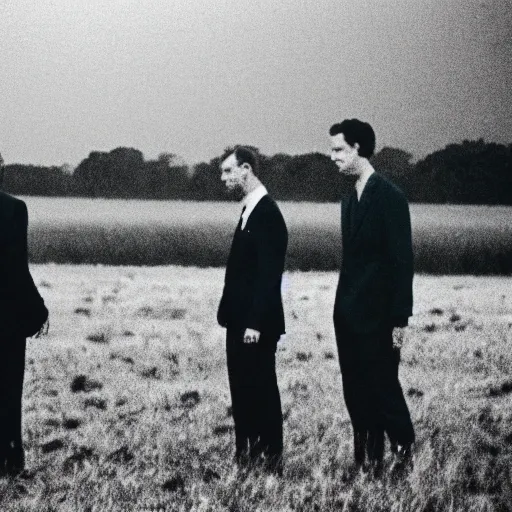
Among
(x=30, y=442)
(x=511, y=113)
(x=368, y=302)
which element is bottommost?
Result: (x=30, y=442)

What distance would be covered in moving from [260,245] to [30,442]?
4.88ft

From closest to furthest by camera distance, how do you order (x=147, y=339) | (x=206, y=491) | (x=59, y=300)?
(x=206, y=491)
(x=147, y=339)
(x=59, y=300)

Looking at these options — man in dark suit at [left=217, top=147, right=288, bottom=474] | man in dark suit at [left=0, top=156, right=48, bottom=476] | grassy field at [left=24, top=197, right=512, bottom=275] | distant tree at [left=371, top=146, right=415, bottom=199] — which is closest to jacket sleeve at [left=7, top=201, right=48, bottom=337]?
man in dark suit at [left=0, top=156, right=48, bottom=476]

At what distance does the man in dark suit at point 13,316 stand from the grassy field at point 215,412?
166 mm

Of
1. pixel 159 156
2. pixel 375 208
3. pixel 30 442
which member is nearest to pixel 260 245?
pixel 375 208

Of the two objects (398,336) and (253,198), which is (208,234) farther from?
(398,336)

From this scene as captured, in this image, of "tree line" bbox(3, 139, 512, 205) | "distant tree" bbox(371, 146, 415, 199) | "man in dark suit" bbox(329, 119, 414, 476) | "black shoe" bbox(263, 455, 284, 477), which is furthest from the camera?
"tree line" bbox(3, 139, 512, 205)

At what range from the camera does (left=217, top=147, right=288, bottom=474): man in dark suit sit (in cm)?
304

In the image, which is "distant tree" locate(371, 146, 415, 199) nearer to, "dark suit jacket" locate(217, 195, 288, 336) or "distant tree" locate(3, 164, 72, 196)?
"distant tree" locate(3, 164, 72, 196)

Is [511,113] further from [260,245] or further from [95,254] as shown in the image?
[95,254]

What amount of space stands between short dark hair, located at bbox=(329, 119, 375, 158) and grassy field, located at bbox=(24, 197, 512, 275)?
4511mm

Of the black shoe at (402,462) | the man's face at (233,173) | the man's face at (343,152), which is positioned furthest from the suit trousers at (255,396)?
the man's face at (343,152)

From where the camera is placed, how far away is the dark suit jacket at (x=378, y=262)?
118 inches

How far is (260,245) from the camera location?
3057 millimetres
